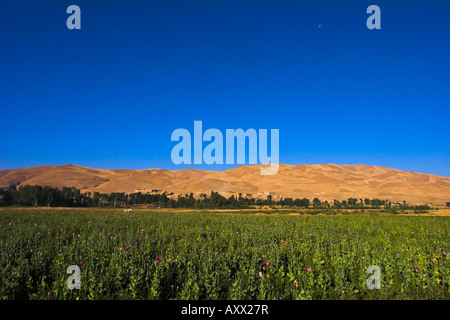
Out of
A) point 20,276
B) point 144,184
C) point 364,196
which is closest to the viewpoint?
point 20,276

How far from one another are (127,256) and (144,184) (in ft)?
646

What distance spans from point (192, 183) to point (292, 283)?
191 metres

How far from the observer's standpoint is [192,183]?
196m

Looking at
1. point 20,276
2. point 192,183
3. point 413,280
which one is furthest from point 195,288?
point 192,183

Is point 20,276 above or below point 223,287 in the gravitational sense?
above
